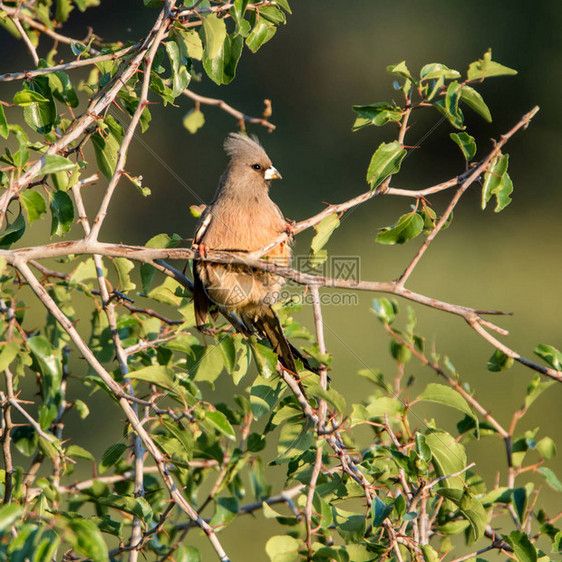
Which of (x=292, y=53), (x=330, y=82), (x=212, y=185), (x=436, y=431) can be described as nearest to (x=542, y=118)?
(x=330, y=82)

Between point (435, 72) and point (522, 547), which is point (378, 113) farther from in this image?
point (522, 547)

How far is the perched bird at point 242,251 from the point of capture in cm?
361

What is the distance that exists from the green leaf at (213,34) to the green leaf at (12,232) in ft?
3.05

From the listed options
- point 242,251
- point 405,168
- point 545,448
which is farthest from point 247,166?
point 405,168

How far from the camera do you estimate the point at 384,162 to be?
100 inches

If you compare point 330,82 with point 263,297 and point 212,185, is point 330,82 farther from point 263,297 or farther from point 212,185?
point 263,297

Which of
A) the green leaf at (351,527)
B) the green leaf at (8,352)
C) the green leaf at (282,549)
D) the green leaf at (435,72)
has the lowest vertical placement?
the green leaf at (282,549)

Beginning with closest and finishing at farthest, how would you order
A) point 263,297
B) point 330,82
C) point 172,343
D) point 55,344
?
point 172,343 < point 55,344 < point 263,297 < point 330,82

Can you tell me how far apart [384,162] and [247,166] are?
1844 mm

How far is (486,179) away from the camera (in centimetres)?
272

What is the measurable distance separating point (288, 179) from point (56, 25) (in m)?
4.87

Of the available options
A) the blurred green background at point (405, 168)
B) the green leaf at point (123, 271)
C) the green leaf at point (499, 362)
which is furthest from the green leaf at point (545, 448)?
the blurred green background at point (405, 168)

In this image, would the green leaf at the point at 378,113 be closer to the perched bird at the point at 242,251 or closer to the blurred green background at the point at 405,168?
the perched bird at the point at 242,251

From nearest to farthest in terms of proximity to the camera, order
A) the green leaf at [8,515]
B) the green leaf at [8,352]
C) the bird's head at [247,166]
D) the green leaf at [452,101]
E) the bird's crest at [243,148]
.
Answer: the green leaf at [8,515] < the green leaf at [8,352] < the green leaf at [452,101] < the bird's head at [247,166] < the bird's crest at [243,148]
